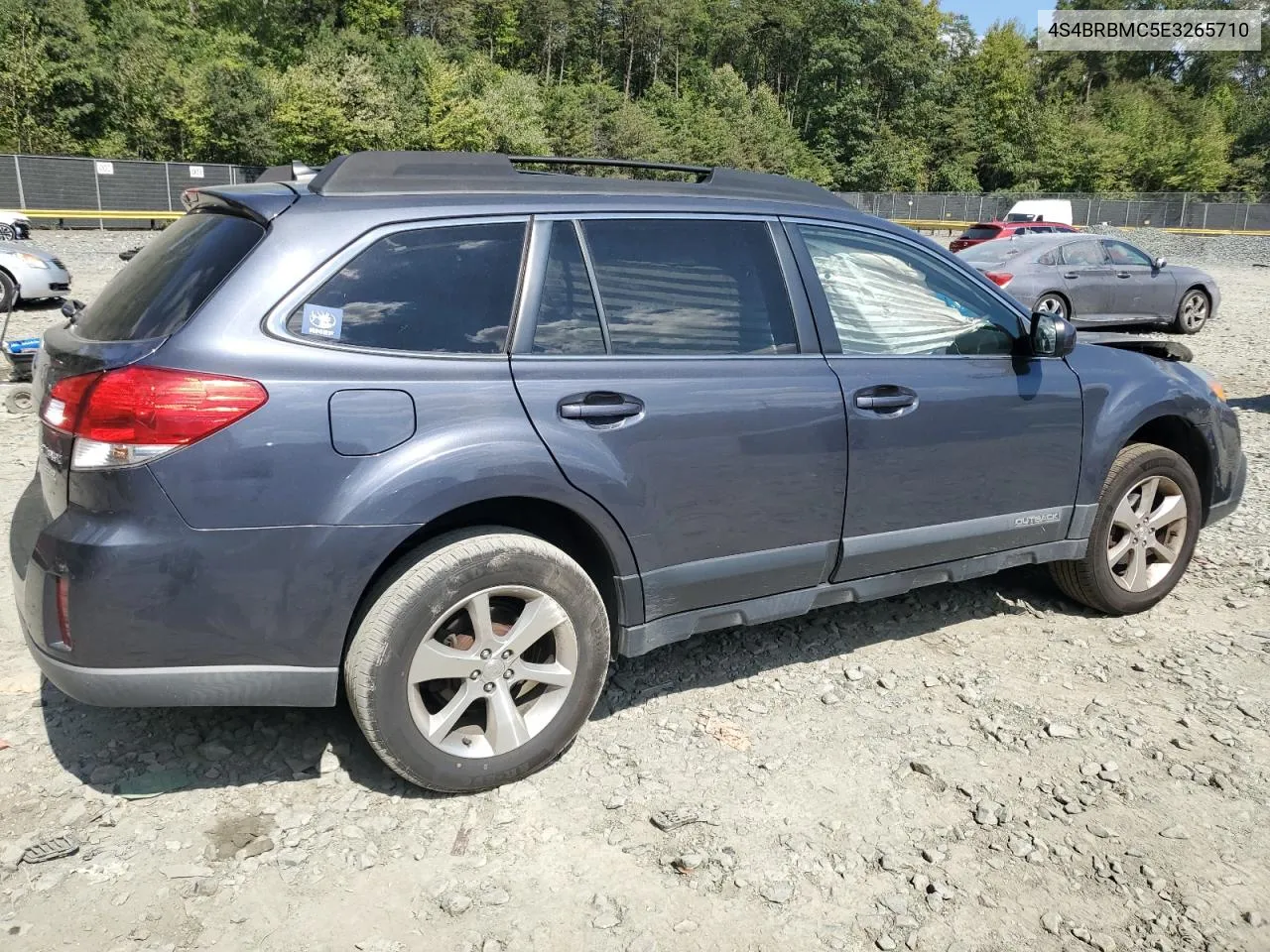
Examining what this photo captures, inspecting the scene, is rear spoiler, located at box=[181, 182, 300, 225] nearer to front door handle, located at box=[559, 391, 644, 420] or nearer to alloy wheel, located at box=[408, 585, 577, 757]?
front door handle, located at box=[559, 391, 644, 420]

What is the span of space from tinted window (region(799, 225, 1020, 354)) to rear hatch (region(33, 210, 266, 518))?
1.97 meters

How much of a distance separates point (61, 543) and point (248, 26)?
263 ft

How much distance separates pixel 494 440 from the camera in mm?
2887

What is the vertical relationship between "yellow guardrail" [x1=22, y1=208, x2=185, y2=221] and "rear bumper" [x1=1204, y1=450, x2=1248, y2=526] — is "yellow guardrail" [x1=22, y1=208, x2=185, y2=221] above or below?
above

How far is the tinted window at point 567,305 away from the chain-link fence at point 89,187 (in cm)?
3071

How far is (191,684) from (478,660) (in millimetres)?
777

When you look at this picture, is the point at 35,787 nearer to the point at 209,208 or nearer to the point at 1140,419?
the point at 209,208

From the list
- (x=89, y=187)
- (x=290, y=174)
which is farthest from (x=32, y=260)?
(x=89, y=187)

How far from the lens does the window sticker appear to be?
9.07ft

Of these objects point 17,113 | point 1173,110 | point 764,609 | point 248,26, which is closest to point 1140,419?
point 764,609

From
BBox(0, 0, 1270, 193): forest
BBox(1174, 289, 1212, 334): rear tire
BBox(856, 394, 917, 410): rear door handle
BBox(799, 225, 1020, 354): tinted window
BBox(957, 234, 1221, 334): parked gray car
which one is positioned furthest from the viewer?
BBox(0, 0, 1270, 193): forest

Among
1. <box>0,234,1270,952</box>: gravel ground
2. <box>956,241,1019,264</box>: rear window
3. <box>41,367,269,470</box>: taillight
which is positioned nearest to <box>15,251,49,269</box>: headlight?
<box>0,234,1270,952</box>: gravel ground

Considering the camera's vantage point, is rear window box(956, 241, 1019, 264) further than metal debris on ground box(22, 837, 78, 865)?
Yes

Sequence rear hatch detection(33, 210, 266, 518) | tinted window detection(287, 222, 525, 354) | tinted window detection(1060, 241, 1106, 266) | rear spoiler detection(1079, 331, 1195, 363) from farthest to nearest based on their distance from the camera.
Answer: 1. tinted window detection(1060, 241, 1106, 266)
2. rear spoiler detection(1079, 331, 1195, 363)
3. tinted window detection(287, 222, 525, 354)
4. rear hatch detection(33, 210, 266, 518)
